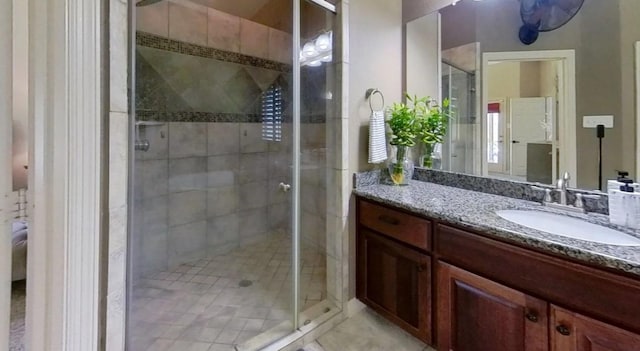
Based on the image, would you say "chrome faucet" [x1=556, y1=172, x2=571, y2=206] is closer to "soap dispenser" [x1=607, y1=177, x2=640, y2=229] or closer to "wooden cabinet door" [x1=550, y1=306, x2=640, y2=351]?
"soap dispenser" [x1=607, y1=177, x2=640, y2=229]

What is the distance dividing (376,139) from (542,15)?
1.09 metres

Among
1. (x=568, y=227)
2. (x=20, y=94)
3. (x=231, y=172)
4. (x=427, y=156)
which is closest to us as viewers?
(x=20, y=94)

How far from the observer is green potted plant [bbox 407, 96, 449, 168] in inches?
82.4

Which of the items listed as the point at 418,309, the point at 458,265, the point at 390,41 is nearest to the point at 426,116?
the point at 390,41

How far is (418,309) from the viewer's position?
159 centimetres

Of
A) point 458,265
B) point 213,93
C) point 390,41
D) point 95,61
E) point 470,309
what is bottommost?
point 470,309

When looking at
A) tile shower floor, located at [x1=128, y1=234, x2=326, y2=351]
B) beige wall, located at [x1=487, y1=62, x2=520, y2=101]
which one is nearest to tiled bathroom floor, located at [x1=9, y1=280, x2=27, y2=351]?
tile shower floor, located at [x1=128, y1=234, x2=326, y2=351]

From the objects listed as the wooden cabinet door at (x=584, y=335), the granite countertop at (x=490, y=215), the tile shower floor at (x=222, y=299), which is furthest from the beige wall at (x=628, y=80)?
the tile shower floor at (x=222, y=299)

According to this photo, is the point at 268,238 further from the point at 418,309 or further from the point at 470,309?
the point at 470,309

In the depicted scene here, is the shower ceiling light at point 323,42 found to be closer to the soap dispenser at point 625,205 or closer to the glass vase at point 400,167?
the glass vase at point 400,167

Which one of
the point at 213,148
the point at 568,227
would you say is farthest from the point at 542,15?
the point at 213,148

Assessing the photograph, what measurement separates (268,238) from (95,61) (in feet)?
7.19

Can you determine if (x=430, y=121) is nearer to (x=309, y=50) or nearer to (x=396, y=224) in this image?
(x=396, y=224)

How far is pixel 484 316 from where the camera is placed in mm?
1289
